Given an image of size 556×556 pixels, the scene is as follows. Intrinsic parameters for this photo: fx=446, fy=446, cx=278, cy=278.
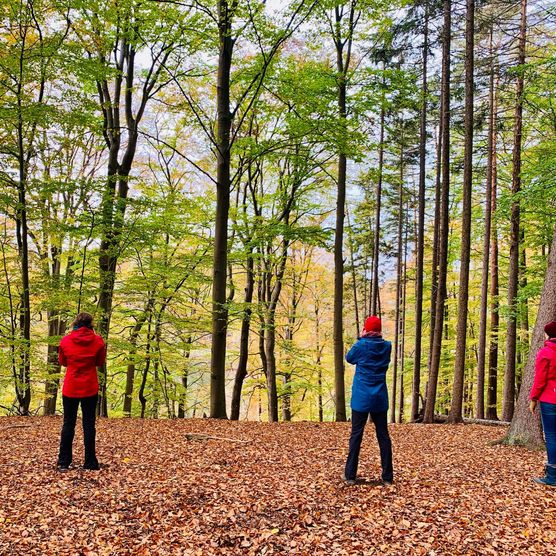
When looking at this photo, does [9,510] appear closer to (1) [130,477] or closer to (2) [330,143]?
(1) [130,477]

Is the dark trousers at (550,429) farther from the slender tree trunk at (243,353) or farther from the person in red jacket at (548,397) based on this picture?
the slender tree trunk at (243,353)

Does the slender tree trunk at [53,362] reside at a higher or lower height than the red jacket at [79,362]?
lower

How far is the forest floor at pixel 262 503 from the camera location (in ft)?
12.8

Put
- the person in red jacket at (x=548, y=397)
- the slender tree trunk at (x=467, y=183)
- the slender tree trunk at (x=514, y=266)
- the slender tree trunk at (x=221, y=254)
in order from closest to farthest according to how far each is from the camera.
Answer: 1. the person in red jacket at (x=548, y=397)
2. the slender tree trunk at (x=221, y=254)
3. the slender tree trunk at (x=467, y=183)
4. the slender tree trunk at (x=514, y=266)

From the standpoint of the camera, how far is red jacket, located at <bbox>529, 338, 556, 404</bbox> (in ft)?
18.1

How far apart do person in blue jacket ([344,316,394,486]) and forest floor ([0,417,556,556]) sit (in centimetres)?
27

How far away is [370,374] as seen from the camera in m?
5.38

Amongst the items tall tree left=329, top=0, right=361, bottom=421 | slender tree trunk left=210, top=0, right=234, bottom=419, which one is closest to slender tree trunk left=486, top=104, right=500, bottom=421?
tall tree left=329, top=0, right=361, bottom=421

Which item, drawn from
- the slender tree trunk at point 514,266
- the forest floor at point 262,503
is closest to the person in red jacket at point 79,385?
the forest floor at point 262,503

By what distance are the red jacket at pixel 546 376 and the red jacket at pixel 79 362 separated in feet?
18.1

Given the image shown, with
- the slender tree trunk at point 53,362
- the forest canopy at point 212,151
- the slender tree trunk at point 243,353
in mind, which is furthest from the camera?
the slender tree trunk at point 243,353

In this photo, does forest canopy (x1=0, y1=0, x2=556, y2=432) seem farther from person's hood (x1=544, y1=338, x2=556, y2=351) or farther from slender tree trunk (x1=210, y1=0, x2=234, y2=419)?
person's hood (x1=544, y1=338, x2=556, y2=351)

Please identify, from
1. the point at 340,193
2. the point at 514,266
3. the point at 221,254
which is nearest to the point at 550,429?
the point at 221,254

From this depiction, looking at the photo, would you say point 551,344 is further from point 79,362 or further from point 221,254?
point 221,254
